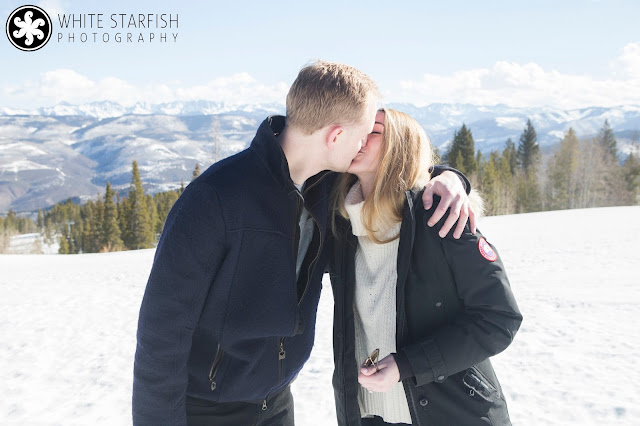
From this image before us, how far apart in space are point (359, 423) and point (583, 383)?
4.85 m

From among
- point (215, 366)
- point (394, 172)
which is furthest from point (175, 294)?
point (394, 172)

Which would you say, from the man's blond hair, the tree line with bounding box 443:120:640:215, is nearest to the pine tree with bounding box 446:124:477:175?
the tree line with bounding box 443:120:640:215

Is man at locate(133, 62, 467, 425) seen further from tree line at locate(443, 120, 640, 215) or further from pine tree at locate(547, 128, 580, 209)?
pine tree at locate(547, 128, 580, 209)

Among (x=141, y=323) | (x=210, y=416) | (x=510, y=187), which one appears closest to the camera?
A: (x=141, y=323)

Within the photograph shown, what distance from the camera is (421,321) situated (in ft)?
6.57

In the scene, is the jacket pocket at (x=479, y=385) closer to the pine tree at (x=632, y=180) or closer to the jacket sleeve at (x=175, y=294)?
the jacket sleeve at (x=175, y=294)

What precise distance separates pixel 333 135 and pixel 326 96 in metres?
0.17

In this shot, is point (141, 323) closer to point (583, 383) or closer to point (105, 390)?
point (105, 390)

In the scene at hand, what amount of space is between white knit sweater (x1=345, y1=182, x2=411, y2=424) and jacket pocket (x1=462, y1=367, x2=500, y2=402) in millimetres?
340

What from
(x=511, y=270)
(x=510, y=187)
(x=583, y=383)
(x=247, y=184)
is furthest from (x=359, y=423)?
(x=510, y=187)

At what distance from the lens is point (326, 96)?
1792 millimetres

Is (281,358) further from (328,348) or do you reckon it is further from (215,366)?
(328,348)

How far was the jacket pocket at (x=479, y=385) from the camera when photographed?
2.00m

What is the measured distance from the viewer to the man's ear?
6.14 ft
